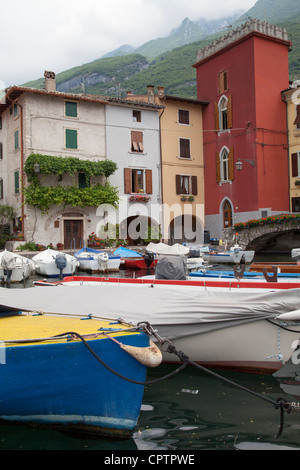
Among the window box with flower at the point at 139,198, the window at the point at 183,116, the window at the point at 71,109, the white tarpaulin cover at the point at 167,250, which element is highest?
the window at the point at 183,116

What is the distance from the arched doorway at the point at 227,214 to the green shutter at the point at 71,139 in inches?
432

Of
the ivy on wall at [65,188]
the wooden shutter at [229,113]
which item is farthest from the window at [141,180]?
the wooden shutter at [229,113]

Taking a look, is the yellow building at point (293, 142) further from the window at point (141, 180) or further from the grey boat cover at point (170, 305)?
the grey boat cover at point (170, 305)

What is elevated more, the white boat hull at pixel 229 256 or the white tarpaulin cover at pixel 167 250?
the white tarpaulin cover at pixel 167 250

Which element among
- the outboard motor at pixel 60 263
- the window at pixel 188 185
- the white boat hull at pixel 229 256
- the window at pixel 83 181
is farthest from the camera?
the window at pixel 188 185

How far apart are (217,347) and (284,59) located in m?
26.7

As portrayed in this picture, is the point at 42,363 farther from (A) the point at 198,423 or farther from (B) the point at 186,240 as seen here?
(B) the point at 186,240

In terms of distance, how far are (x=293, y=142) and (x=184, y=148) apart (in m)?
7.36

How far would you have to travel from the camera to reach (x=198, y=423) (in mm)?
4523

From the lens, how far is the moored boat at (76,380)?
396 cm

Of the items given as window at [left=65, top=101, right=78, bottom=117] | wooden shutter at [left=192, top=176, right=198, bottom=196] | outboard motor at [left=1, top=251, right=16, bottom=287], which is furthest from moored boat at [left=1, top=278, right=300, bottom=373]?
wooden shutter at [left=192, top=176, right=198, bottom=196]

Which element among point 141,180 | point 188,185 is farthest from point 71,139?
point 188,185

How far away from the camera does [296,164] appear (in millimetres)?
26859

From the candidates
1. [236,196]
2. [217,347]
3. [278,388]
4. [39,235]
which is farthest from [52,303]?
[236,196]
